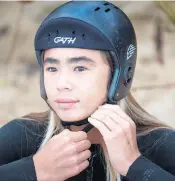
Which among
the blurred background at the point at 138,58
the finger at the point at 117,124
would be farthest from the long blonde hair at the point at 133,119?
the blurred background at the point at 138,58

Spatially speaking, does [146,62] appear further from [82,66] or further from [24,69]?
[82,66]

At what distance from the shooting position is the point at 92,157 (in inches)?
73.2

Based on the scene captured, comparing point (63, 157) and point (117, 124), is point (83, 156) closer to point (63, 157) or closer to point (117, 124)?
point (63, 157)

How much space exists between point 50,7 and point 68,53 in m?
2.40

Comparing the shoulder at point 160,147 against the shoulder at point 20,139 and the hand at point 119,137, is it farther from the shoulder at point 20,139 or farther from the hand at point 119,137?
the shoulder at point 20,139

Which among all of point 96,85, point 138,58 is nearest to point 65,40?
point 96,85

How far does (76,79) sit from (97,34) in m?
0.15

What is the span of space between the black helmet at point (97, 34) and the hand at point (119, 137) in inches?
5.4

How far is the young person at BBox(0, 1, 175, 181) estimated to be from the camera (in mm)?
1631

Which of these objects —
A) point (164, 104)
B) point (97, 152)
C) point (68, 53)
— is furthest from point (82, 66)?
point (164, 104)

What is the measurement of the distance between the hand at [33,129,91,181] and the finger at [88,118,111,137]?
0.25 ft

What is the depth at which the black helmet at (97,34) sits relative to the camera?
67.4 inches

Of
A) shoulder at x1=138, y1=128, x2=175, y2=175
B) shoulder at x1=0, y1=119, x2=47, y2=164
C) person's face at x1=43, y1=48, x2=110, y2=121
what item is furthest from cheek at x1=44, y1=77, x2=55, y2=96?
shoulder at x1=138, y1=128, x2=175, y2=175

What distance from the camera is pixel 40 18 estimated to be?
13.2ft
